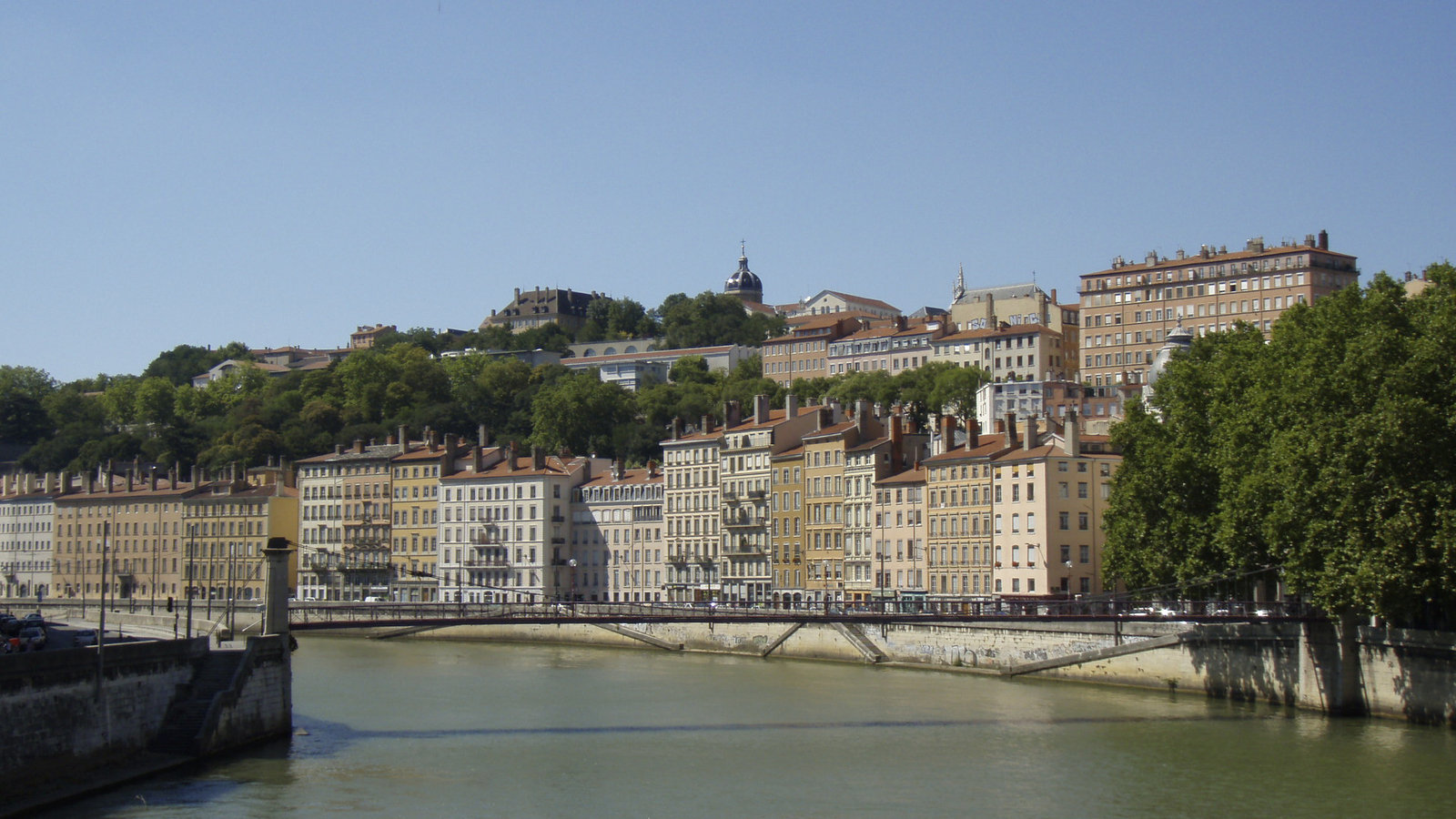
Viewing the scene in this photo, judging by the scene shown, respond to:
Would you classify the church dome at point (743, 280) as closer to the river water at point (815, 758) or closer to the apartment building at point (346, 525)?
the apartment building at point (346, 525)

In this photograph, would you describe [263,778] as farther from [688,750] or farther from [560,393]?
[560,393]

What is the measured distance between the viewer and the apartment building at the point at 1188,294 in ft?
335

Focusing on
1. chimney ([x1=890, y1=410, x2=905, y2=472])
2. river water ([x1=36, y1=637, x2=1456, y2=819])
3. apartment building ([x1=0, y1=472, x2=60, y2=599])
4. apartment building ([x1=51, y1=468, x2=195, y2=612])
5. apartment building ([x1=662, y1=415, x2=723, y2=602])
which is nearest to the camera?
river water ([x1=36, y1=637, x2=1456, y2=819])

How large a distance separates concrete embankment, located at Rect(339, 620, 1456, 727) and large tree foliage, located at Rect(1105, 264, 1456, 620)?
44.5 inches

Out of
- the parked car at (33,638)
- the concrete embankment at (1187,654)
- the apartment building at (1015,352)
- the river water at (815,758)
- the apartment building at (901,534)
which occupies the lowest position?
the river water at (815,758)

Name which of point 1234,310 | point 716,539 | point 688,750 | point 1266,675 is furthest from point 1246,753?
point 1234,310

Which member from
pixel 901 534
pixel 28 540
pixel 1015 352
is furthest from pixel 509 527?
pixel 1015 352

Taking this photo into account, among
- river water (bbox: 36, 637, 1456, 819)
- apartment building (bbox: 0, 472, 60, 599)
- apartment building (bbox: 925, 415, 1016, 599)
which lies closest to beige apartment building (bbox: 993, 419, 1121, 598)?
apartment building (bbox: 925, 415, 1016, 599)

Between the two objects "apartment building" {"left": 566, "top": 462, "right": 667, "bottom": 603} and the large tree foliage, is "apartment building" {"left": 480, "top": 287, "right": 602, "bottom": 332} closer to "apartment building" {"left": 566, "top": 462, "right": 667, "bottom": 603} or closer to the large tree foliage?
"apartment building" {"left": 566, "top": 462, "right": 667, "bottom": 603}

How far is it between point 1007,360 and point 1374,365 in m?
79.1

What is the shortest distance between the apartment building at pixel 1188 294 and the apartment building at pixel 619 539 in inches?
1194

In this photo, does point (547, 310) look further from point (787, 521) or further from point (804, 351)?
point (787, 521)

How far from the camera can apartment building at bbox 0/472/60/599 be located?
10419 centimetres

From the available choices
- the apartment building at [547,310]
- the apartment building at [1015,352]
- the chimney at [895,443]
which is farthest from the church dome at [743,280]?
the chimney at [895,443]
